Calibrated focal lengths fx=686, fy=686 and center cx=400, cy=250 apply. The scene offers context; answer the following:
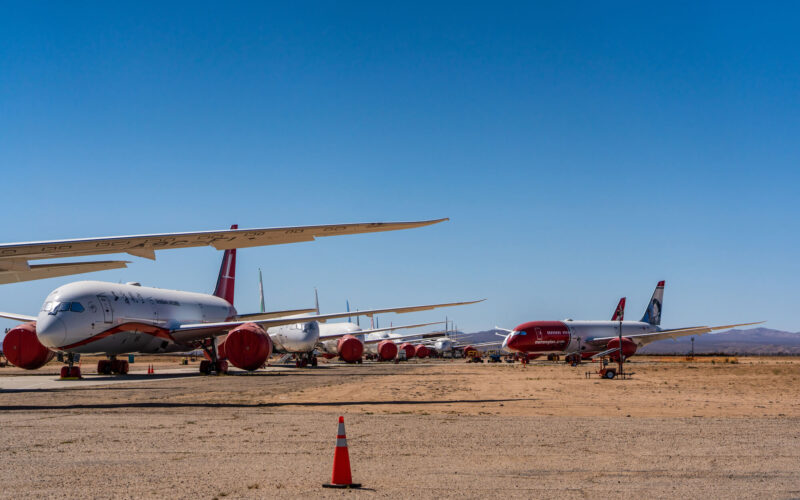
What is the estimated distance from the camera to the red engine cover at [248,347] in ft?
91.7

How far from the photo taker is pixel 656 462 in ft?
27.5

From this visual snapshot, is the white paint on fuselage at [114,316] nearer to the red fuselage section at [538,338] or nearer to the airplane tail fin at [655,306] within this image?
the red fuselage section at [538,338]

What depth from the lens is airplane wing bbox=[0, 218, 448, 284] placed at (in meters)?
16.1

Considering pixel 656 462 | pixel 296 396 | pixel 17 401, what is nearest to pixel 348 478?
pixel 656 462

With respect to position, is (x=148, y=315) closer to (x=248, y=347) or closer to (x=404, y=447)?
(x=248, y=347)

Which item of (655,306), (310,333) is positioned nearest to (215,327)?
(310,333)

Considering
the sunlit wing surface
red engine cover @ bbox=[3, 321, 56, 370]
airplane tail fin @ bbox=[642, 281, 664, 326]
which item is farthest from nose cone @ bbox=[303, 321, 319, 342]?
airplane tail fin @ bbox=[642, 281, 664, 326]

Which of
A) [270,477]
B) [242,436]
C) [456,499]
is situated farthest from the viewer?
[242,436]

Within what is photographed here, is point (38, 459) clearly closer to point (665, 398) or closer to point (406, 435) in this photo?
point (406, 435)

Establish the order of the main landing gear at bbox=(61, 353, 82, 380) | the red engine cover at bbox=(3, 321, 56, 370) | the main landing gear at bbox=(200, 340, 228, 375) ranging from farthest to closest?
the main landing gear at bbox=(200, 340, 228, 375) → the main landing gear at bbox=(61, 353, 82, 380) → the red engine cover at bbox=(3, 321, 56, 370)

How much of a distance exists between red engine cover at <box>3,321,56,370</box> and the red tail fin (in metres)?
15.4

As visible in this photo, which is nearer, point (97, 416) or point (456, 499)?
point (456, 499)

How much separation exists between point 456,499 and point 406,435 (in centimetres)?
453

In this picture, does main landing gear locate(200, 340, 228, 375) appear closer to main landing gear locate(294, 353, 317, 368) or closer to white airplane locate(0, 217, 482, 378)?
white airplane locate(0, 217, 482, 378)
